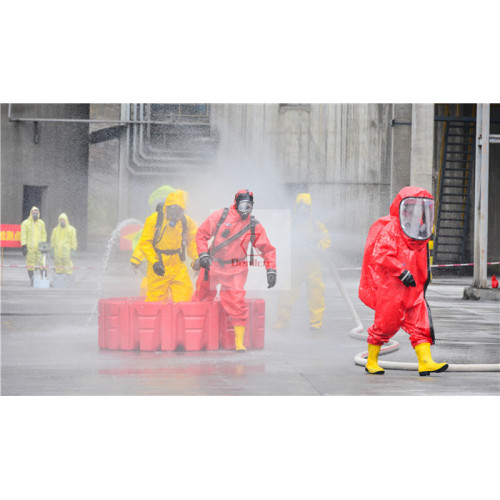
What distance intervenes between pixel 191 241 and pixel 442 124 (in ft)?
39.3

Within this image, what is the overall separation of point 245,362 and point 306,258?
7.18 feet

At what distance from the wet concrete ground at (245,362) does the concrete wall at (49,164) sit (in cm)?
168

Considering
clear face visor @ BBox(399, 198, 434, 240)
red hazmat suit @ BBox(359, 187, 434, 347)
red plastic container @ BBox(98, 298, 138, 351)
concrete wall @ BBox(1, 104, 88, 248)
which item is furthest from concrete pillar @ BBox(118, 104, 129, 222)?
clear face visor @ BBox(399, 198, 434, 240)

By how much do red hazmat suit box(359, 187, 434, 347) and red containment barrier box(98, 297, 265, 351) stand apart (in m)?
1.94

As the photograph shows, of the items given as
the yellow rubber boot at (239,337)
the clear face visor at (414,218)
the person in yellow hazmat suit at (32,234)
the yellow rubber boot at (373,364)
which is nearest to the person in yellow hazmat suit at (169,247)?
the yellow rubber boot at (239,337)

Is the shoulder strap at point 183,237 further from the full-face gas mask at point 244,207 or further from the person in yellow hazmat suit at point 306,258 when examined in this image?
the person in yellow hazmat suit at point 306,258

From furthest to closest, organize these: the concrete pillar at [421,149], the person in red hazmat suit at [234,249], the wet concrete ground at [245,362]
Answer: the concrete pillar at [421,149]
the person in red hazmat suit at [234,249]
the wet concrete ground at [245,362]

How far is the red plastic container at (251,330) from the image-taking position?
23.4ft

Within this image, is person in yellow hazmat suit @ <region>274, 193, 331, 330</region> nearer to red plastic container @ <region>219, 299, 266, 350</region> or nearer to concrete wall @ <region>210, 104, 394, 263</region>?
red plastic container @ <region>219, 299, 266, 350</region>

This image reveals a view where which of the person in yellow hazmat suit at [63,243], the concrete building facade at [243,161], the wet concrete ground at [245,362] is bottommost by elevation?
the wet concrete ground at [245,362]

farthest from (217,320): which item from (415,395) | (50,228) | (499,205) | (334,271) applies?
(499,205)

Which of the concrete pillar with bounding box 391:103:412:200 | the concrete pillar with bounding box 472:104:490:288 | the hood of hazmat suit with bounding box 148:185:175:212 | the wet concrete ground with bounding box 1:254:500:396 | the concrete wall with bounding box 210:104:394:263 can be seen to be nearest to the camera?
the wet concrete ground with bounding box 1:254:500:396

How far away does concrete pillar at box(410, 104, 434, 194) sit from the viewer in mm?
11289

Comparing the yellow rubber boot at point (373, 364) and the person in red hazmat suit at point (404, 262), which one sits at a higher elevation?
the person in red hazmat suit at point (404, 262)
